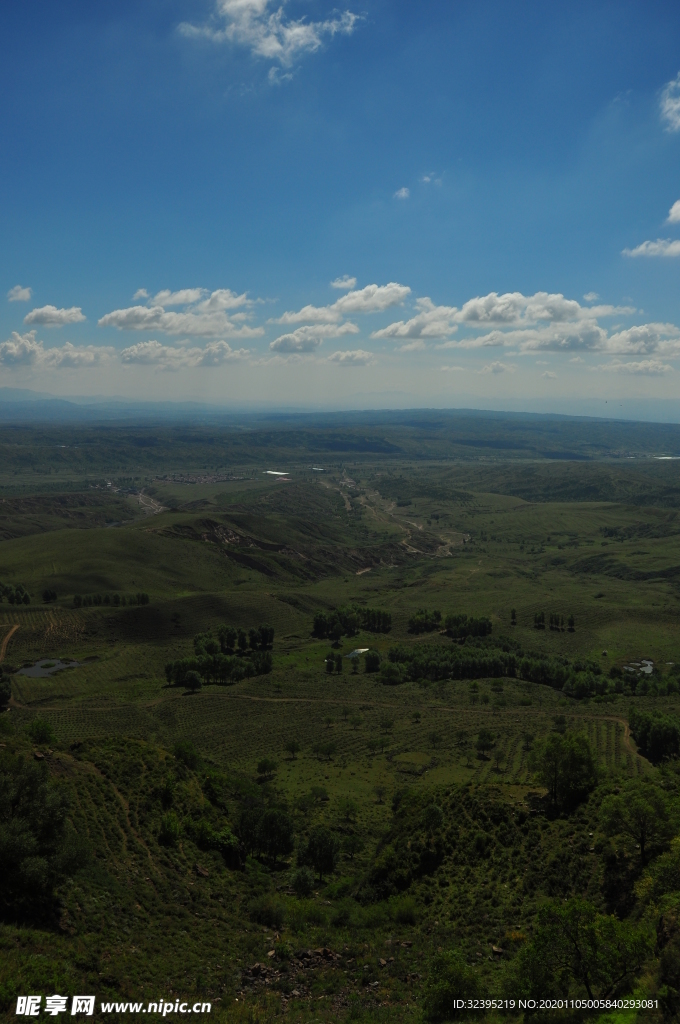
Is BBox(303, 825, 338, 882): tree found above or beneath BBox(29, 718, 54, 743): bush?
beneath

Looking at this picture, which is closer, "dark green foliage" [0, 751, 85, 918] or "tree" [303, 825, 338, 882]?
"dark green foliage" [0, 751, 85, 918]

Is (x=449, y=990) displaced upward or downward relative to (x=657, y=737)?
upward

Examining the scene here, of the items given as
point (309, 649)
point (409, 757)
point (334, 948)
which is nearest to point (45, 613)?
point (309, 649)

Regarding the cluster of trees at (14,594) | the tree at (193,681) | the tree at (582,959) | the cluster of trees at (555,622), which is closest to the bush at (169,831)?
the tree at (582,959)

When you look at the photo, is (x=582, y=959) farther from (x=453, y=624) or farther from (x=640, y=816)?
(x=453, y=624)

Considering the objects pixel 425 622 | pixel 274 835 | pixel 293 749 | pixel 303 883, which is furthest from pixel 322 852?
pixel 425 622

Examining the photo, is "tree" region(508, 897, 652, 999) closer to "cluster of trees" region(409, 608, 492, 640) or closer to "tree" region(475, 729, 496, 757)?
"tree" region(475, 729, 496, 757)

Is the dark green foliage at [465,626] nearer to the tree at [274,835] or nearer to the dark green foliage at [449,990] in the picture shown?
the tree at [274,835]

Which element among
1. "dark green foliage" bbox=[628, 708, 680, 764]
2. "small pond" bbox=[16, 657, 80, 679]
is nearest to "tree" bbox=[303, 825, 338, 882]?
"dark green foliage" bbox=[628, 708, 680, 764]
